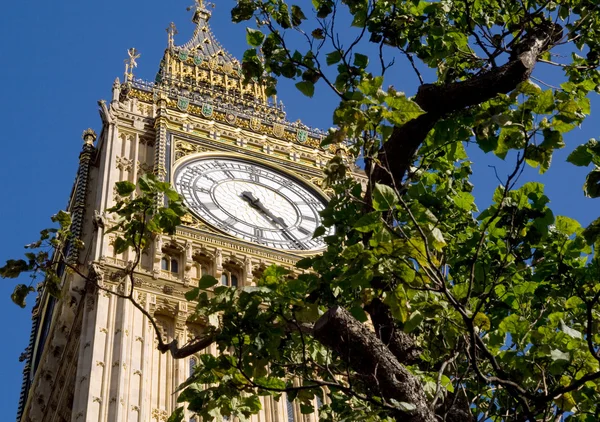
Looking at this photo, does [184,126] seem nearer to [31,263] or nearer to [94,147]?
[94,147]

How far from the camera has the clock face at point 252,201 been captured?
30.6m

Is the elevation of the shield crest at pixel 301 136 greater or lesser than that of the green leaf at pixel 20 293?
greater

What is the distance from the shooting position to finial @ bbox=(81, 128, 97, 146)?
35.4 m

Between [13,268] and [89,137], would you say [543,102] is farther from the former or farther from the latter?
[89,137]

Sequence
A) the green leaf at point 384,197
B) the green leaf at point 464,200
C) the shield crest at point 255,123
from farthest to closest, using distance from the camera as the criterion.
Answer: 1. the shield crest at point 255,123
2. the green leaf at point 464,200
3. the green leaf at point 384,197

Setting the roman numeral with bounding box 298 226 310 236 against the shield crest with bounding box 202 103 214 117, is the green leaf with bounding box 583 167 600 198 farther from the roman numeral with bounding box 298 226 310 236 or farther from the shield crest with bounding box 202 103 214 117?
the shield crest with bounding box 202 103 214 117

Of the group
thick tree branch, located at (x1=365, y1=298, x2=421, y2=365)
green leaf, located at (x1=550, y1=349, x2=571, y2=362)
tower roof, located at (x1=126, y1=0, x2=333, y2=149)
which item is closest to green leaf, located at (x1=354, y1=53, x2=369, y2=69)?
thick tree branch, located at (x1=365, y1=298, x2=421, y2=365)

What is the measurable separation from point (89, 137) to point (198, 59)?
8.22 metres

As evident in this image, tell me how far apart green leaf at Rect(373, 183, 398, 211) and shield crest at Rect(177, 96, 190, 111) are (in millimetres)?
26081

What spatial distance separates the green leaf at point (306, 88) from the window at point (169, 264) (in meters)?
17.4

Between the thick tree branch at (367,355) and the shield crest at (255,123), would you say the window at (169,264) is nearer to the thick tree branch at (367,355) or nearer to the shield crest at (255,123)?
the shield crest at (255,123)

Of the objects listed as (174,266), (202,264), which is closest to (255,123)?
(202,264)

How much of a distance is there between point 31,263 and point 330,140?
3394mm

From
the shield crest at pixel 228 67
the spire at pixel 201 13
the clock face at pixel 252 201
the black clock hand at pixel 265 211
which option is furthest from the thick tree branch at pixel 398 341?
the spire at pixel 201 13
